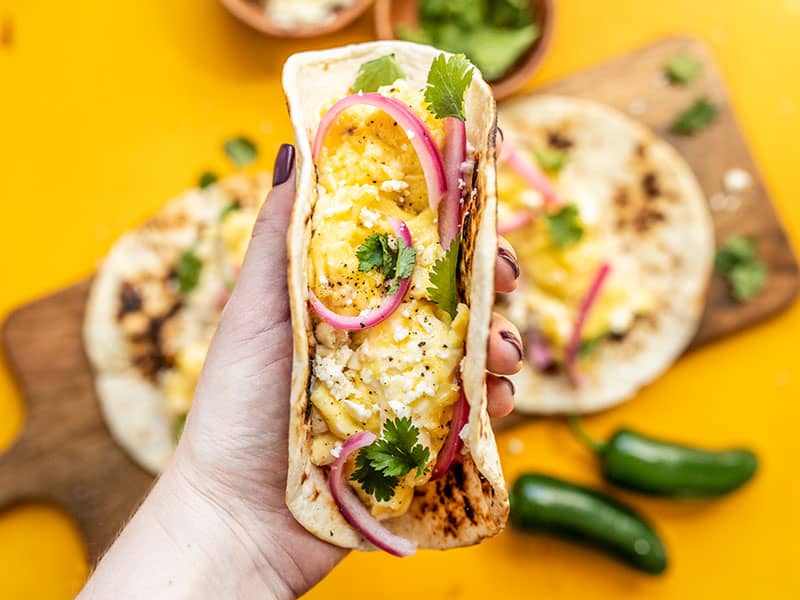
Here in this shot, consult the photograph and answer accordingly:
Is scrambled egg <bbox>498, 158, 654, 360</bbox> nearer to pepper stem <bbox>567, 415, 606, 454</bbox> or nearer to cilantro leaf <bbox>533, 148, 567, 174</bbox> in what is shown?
cilantro leaf <bbox>533, 148, 567, 174</bbox>

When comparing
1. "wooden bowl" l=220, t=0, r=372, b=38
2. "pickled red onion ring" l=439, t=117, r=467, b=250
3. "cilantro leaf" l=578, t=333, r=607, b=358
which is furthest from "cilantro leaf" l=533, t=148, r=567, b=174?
"pickled red onion ring" l=439, t=117, r=467, b=250

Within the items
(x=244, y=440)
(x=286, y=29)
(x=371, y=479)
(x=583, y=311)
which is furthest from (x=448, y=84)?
(x=286, y=29)

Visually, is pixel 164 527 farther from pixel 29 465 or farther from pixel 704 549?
pixel 704 549

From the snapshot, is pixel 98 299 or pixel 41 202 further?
pixel 41 202

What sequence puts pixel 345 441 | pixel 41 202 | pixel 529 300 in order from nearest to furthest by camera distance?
pixel 345 441
pixel 529 300
pixel 41 202

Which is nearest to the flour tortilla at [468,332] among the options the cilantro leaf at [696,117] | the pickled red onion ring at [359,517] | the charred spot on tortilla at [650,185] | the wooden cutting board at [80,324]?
the pickled red onion ring at [359,517]

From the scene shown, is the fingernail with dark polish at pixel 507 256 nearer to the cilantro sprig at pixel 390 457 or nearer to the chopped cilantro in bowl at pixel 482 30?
the cilantro sprig at pixel 390 457

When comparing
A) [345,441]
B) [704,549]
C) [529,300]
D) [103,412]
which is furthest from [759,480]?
[103,412]
